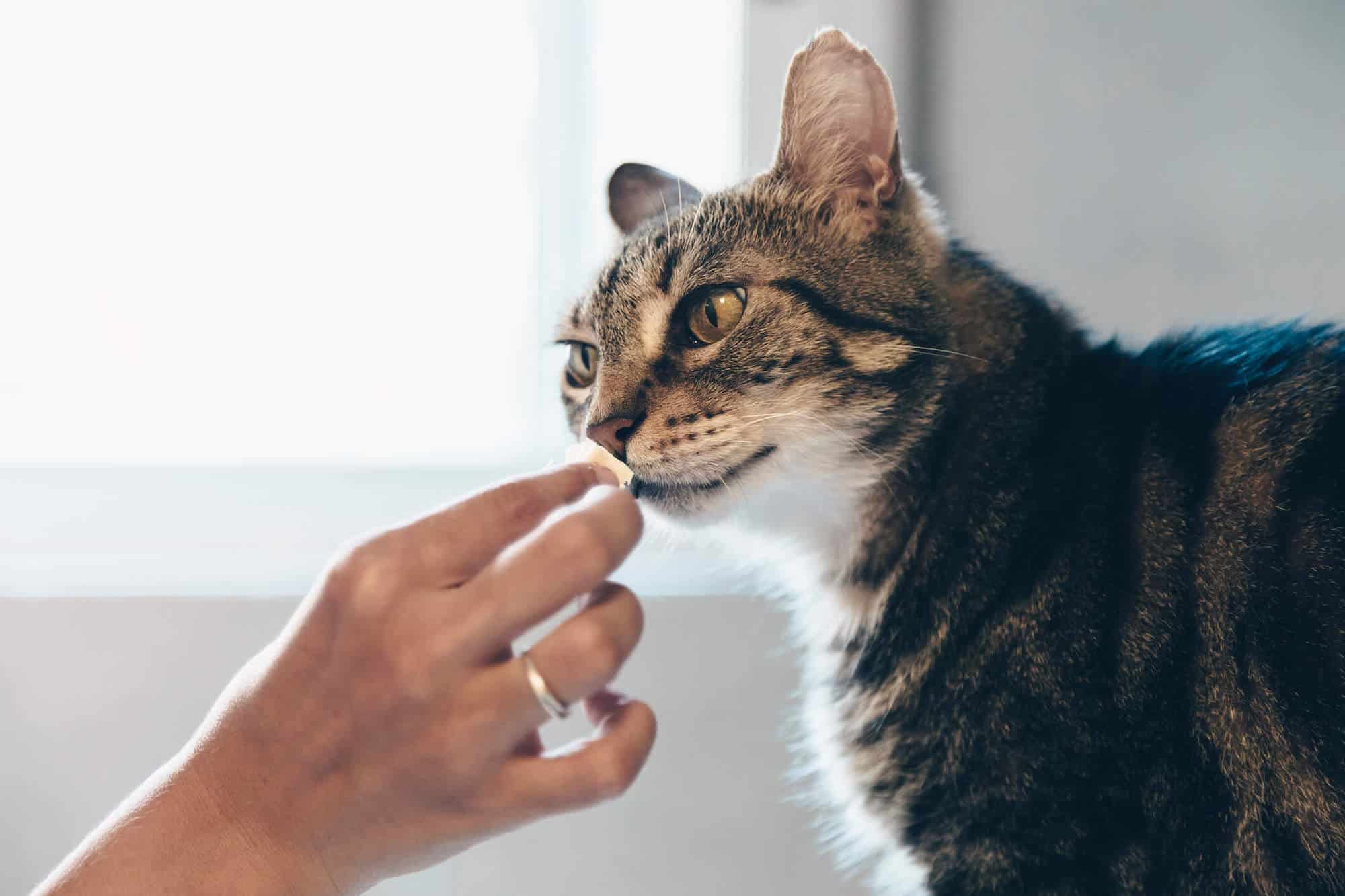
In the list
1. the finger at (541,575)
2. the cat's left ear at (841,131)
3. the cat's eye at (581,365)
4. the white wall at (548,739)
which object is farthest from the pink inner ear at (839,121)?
the white wall at (548,739)

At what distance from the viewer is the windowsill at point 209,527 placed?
3.67 feet

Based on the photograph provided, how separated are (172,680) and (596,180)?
829 millimetres

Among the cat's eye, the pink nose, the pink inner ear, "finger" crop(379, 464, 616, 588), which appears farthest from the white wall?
"finger" crop(379, 464, 616, 588)

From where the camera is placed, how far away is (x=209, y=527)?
119cm

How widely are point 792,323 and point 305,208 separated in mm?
842

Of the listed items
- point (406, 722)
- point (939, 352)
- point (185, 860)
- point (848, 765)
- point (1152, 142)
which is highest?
point (1152, 142)

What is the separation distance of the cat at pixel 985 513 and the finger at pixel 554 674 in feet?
0.89

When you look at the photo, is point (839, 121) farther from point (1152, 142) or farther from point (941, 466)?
point (1152, 142)

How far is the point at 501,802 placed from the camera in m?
0.49

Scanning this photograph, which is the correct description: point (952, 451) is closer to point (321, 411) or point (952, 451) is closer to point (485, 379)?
point (485, 379)

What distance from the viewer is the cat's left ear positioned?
2.51 feet

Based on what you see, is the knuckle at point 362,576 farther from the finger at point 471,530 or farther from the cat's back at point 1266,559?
the cat's back at point 1266,559

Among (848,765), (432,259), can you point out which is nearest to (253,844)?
(848,765)

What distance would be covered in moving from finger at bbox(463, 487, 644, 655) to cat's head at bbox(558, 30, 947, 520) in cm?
26
